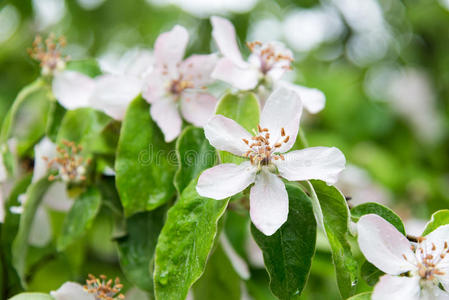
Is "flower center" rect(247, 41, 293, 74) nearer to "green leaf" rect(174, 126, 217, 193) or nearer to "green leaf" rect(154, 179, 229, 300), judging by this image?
"green leaf" rect(174, 126, 217, 193)

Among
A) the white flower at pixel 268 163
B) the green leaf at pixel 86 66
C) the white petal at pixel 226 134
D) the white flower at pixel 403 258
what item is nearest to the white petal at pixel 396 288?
the white flower at pixel 403 258

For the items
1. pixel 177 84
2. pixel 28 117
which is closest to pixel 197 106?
pixel 177 84

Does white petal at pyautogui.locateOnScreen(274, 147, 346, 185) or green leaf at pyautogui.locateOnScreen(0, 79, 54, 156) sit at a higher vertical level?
white petal at pyautogui.locateOnScreen(274, 147, 346, 185)

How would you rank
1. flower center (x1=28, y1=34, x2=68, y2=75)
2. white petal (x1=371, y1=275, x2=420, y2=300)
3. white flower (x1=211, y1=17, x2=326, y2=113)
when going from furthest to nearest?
flower center (x1=28, y1=34, x2=68, y2=75) < white flower (x1=211, y1=17, x2=326, y2=113) < white petal (x1=371, y1=275, x2=420, y2=300)

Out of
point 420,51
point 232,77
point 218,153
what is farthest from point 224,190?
point 420,51

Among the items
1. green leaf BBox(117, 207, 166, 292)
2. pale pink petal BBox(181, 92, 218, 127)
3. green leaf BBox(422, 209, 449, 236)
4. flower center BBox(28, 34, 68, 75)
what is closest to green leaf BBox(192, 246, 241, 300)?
green leaf BBox(117, 207, 166, 292)

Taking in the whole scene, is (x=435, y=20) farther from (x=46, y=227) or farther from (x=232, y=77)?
(x=46, y=227)
